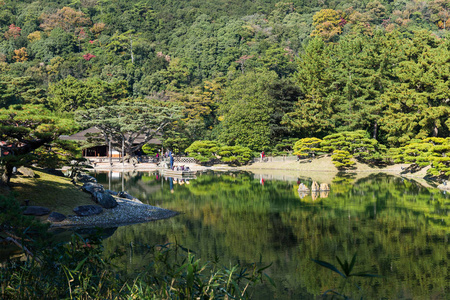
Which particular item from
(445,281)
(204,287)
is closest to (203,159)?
(445,281)

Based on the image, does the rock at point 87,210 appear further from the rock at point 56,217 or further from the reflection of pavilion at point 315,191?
the reflection of pavilion at point 315,191

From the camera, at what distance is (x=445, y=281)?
9.05 metres

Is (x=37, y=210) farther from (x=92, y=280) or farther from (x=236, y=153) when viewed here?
(x=236, y=153)

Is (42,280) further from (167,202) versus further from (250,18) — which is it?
(250,18)

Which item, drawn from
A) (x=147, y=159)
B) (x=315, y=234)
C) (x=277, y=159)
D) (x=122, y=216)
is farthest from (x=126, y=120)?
(x=315, y=234)

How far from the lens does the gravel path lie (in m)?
14.1

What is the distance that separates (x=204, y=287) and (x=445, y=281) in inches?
244

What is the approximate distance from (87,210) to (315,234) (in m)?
7.55

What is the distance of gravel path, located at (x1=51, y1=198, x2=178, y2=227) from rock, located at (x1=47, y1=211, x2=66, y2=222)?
14 centimetres

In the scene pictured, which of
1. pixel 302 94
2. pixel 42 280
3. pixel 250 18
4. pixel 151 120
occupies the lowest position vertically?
pixel 42 280

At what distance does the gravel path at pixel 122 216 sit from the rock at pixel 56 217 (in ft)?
0.45

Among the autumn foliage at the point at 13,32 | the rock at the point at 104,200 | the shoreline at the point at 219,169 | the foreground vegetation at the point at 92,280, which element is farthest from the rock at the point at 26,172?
the autumn foliage at the point at 13,32

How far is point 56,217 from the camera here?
14.0 meters

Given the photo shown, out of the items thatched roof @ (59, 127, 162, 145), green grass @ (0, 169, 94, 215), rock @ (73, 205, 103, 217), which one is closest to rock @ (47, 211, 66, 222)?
green grass @ (0, 169, 94, 215)
